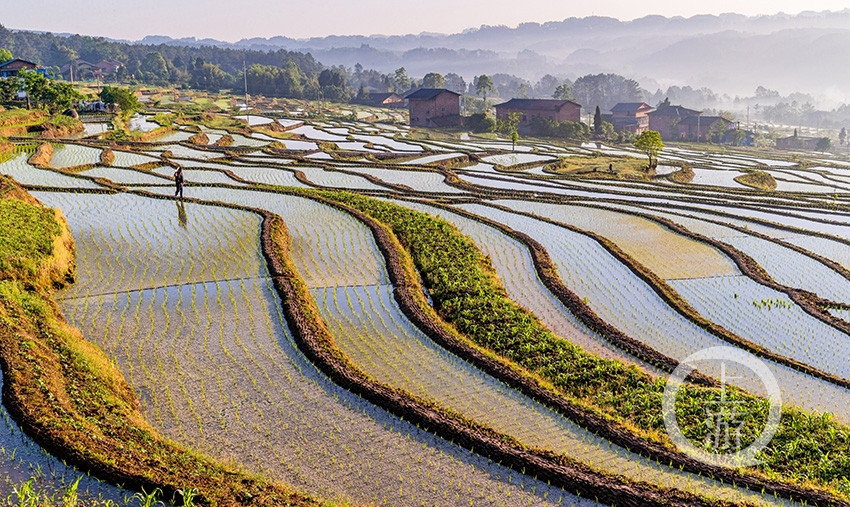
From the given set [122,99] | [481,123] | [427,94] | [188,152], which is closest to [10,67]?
[122,99]

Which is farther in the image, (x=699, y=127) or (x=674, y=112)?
(x=674, y=112)

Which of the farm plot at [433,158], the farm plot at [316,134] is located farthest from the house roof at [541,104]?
the farm plot at [433,158]

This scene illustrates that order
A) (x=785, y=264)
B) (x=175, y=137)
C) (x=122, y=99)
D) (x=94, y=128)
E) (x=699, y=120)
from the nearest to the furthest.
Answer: (x=785, y=264)
(x=175, y=137)
(x=94, y=128)
(x=122, y=99)
(x=699, y=120)

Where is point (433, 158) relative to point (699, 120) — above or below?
below

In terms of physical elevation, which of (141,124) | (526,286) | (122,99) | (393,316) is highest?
(122,99)

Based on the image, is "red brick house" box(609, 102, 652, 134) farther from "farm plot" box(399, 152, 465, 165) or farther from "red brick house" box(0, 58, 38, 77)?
"red brick house" box(0, 58, 38, 77)

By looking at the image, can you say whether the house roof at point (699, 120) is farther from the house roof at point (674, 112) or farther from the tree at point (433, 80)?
the tree at point (433, 80)

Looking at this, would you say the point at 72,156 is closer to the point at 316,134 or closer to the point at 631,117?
the point at 316,134
